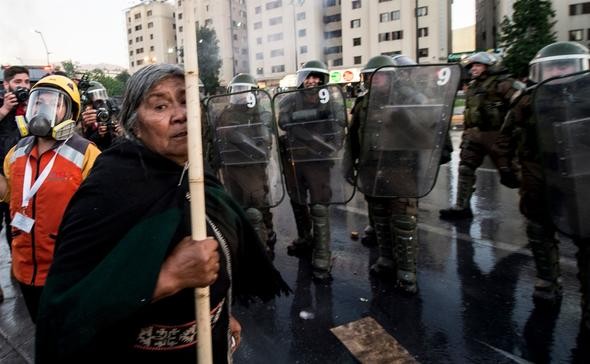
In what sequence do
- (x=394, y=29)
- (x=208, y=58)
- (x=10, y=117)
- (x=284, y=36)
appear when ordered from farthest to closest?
(x=284, y=36) → (x=208, y=58) → (x=394, y=29) → (x=10, y=117)

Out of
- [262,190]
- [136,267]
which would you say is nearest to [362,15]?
[262,190]

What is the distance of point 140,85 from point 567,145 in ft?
7.39

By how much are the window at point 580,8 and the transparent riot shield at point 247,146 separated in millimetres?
39717

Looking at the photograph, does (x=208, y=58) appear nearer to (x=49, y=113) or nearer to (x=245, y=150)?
(x=245, y=150)

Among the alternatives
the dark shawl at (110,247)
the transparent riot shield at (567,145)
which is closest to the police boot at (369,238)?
the transparent riot shield at (567,145)

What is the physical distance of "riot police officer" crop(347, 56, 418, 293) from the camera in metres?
3.40

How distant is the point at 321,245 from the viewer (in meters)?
3.82

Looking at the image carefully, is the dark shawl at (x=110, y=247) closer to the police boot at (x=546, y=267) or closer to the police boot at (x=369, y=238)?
the police boot at (x=546, y=267)

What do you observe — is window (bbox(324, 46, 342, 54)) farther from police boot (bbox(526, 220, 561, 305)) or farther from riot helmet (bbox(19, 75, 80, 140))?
riot helmet (bbox(19, 75, 80, 140))

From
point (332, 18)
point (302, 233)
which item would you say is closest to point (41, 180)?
point (302, 233)

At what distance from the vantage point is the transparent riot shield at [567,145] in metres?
2.28

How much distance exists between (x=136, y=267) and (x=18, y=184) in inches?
60.7

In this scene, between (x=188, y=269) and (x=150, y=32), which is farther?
(x=150, y=32)

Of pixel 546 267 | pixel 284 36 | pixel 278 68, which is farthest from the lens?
pixel 278 68
